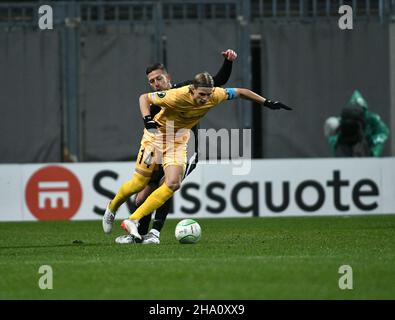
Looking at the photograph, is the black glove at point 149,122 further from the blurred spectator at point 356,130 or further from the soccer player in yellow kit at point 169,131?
the blurred spectator at point 356,130

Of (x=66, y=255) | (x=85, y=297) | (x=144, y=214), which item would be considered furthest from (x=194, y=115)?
(x=85, y=297)

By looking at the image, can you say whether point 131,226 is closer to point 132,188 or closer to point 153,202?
point 153,202

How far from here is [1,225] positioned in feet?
53.6

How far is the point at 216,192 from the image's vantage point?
17609mm

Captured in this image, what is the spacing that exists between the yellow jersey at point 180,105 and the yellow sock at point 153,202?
0.78 metres

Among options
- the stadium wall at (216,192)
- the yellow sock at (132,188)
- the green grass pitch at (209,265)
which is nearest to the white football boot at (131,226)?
the green grass pitch at (209,265)

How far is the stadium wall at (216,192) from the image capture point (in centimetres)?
1752

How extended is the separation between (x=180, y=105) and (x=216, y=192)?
664 cm

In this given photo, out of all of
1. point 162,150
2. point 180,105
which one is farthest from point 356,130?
point 180,105

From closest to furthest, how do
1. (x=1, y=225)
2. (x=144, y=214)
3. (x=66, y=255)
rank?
1. (x=66, y=255)
2. (x=144, y=214)
3. (x=1, y=225)

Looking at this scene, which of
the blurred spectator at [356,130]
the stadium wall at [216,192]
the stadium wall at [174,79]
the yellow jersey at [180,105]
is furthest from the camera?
the stadium wall at [174,79]

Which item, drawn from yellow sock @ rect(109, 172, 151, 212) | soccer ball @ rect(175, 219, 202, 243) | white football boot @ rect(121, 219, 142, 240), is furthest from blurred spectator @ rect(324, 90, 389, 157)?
white football boot @ rect(121, 219, 142, 240)

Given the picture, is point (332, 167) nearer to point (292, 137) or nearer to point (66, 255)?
point (292, 137)

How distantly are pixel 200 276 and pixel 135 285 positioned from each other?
61 centimetres
